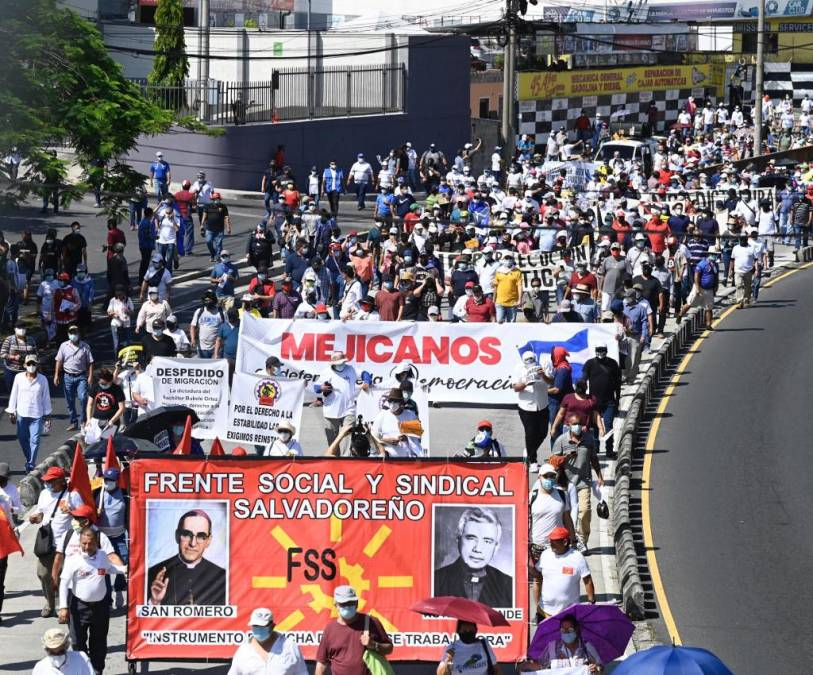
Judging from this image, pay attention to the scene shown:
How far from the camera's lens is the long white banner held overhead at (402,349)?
2341 centimetres

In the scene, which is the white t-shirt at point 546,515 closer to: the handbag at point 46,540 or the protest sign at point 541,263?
the handbag at point 46,540

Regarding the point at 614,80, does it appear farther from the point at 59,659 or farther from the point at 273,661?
the point at 59,659

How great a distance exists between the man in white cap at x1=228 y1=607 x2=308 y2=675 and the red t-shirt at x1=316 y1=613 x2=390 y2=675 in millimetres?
258

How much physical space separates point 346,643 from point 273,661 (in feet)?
1.91

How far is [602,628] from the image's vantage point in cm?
1148

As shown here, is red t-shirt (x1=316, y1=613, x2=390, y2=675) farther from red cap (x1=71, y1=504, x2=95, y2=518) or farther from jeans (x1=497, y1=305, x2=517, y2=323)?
jeans (x1=497, y1=305, x2=517, y2=323)

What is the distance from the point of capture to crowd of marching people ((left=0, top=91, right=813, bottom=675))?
13.3m

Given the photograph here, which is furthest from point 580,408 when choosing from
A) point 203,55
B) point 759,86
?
point 759,86

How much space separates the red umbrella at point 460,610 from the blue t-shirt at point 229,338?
1238cm

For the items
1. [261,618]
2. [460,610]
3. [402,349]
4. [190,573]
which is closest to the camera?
[261,618]

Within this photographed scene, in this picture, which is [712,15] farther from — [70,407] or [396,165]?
[70,407]

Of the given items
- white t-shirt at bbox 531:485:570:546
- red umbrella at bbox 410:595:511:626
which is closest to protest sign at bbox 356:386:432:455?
white t-shirt at bbox 531:485:570:546

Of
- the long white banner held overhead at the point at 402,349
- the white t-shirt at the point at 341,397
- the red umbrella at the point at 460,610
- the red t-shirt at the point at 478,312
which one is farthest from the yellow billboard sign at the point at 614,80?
the red umbrella at the point at 460,610

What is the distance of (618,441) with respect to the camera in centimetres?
2214
